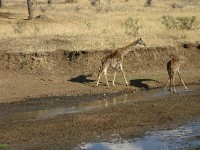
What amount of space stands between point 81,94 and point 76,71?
3262mm

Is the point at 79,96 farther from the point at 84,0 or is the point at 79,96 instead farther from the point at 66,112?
the point at 84,0

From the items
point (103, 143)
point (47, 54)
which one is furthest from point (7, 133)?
point (47, 54)

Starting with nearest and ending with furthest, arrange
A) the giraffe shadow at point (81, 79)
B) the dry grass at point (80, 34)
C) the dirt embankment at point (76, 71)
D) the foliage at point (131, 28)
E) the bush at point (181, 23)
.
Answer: the dirt embankment at point (76, 71)
the giraffe shadow at point (81, 79)
the dry grass at point (80, 34)
the foliage at point (131, 28)
the bush at point (181, 23)

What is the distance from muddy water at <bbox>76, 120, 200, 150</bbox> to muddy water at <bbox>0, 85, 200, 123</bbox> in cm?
392

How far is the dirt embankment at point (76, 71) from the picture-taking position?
21578 mm

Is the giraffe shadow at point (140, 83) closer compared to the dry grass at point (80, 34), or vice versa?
the giraffe shadow at point (140, 83)

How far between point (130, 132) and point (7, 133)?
3.48 m

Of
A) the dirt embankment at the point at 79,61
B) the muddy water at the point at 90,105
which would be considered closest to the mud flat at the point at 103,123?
the muddy water at the point at 90,105

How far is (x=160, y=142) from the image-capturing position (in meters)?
14.0

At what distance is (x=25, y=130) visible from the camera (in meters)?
15.4

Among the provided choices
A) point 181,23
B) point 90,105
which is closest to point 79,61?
point 90,105

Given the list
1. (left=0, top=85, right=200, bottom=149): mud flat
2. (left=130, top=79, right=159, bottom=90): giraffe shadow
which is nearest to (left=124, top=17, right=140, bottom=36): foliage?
(left=130, top=79, right=159, bottom=90): giraffe shadow

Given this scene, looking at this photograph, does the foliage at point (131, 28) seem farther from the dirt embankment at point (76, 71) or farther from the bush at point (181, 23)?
the dirt embankment at point (76, 71)

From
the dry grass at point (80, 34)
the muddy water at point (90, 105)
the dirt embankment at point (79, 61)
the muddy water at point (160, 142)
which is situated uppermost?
the dry grass at point (80, 34)
